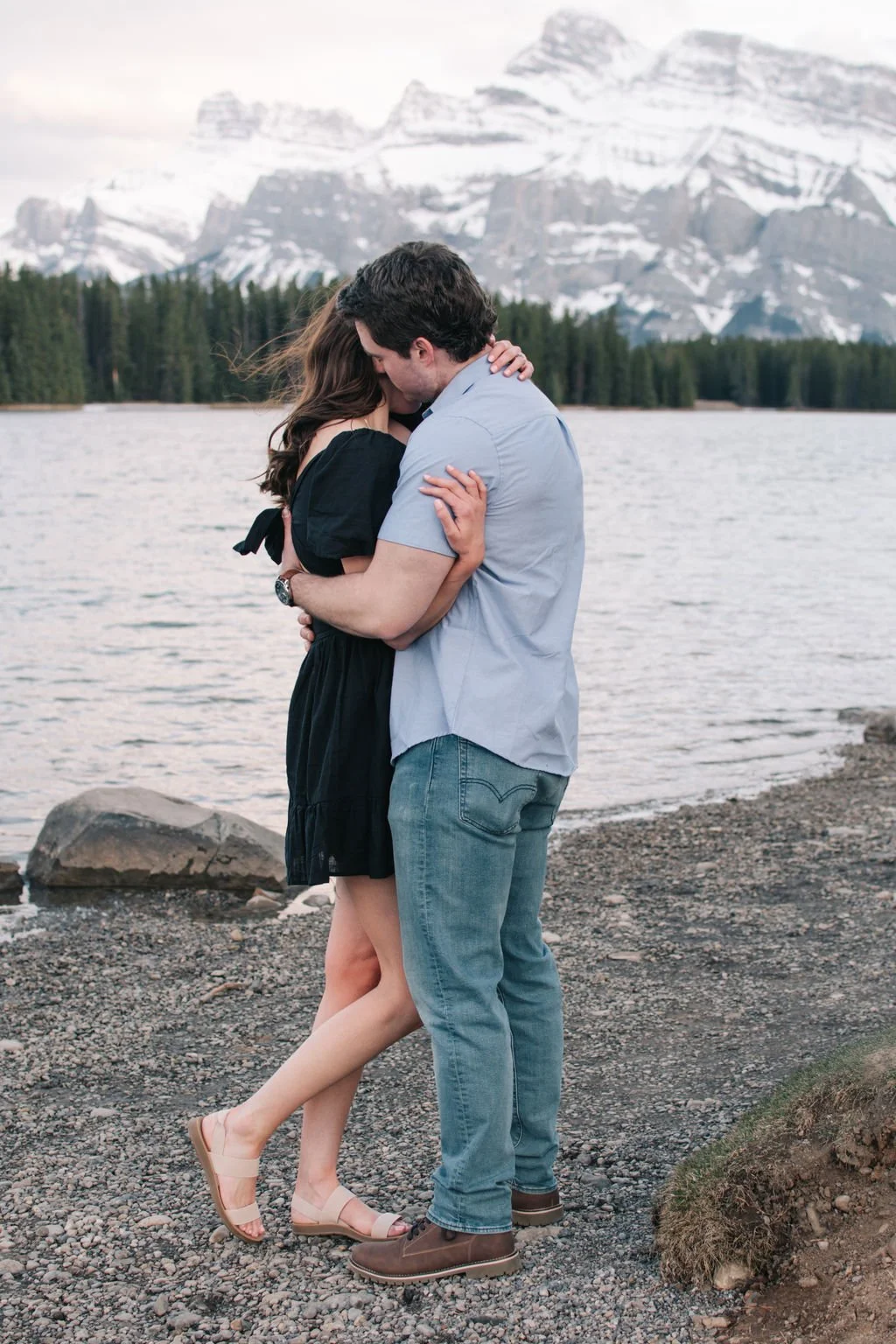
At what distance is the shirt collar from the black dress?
0.57 ft

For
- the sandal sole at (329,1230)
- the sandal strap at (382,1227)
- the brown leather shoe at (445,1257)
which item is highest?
the brown leather shoe at (445,1257)

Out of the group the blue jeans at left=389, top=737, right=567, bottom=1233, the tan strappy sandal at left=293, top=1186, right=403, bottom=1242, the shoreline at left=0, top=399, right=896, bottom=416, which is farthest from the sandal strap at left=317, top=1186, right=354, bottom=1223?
the shoreline at left=0, top=399, right=896, bottom=416

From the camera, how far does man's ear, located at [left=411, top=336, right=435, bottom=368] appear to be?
145 inches

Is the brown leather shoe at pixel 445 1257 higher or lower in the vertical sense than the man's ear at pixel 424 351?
lower

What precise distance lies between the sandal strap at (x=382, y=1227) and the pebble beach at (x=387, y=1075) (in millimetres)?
→ 123

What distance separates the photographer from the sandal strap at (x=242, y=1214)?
421cm

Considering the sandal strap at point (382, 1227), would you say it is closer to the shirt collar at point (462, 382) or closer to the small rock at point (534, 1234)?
the small rock at point (534, 1234)

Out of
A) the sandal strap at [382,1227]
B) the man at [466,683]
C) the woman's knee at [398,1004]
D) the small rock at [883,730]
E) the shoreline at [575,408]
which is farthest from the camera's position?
the shoreline at [575,408]

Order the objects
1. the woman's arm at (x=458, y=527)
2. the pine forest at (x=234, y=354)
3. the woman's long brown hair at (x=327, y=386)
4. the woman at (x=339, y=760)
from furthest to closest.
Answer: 1. the pine forest at (x=234, y=354)
2. the woman's long brown hair at (x=327, y=386)
3. the woman at (x=339, y=760)
4. the woman's arm at (x=458, y=527)

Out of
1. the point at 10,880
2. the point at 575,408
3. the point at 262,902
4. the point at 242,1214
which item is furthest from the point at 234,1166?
the point at 575,408

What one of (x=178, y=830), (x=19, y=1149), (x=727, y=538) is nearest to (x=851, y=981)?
(x=19, y=1149)

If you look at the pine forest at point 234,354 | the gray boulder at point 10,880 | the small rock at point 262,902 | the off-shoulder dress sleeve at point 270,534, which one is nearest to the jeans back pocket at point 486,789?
the off-shoulder dress sleeve at point 270,534

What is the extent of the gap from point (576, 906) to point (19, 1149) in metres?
4.32

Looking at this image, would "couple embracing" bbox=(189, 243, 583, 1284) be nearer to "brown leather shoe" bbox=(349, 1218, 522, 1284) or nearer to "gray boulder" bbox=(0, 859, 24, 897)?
"brown leather shoe" bbox=(349, 1218, 522, 1284)
